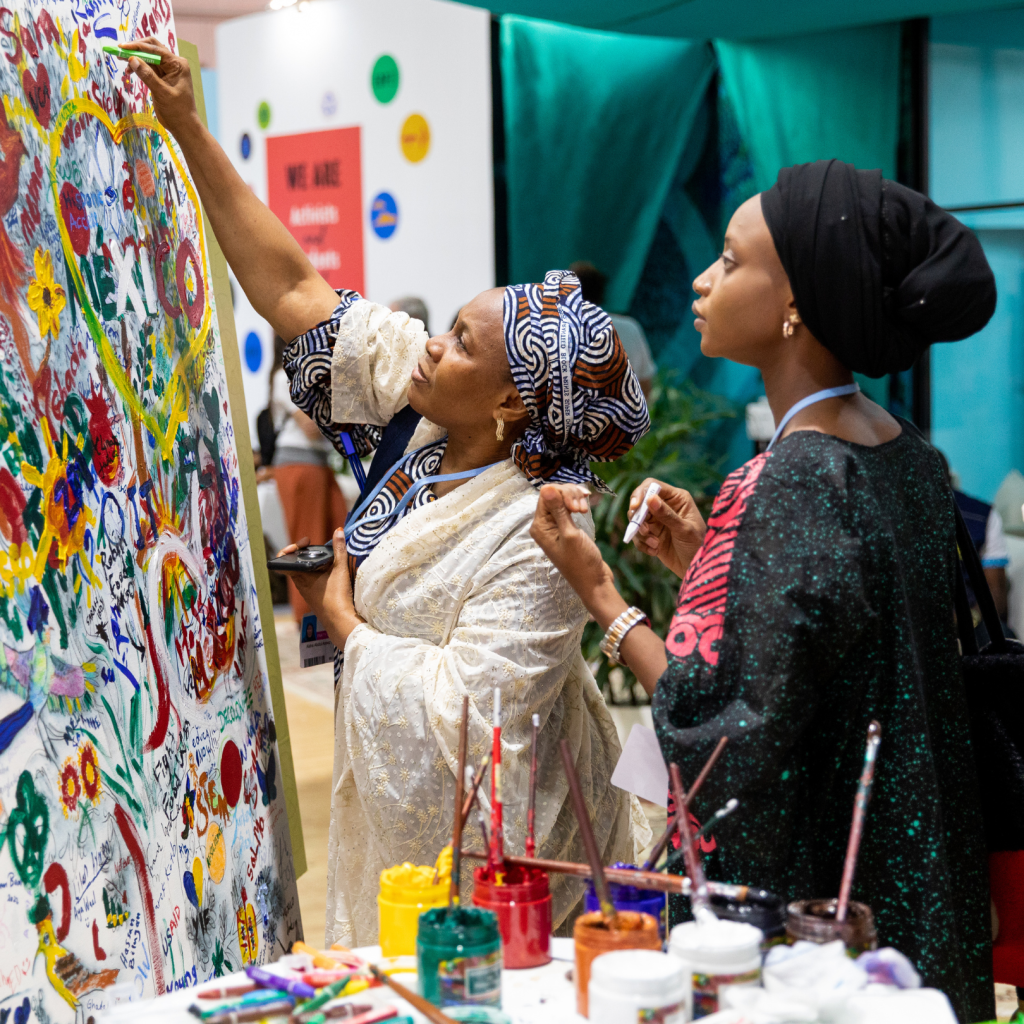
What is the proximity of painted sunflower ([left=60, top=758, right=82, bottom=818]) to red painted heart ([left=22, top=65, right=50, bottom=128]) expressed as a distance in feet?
2.49

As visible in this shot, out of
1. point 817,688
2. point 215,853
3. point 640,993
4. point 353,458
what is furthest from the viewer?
point 353,458

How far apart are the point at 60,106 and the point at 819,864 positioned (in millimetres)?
1293

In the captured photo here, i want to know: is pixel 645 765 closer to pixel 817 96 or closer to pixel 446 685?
pixel 446 685

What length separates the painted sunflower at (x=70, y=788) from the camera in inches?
54.8

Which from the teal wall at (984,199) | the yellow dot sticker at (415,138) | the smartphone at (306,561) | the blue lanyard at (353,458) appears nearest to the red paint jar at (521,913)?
the smartphone at (306,561)

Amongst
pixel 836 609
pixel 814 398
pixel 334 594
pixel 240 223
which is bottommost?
pixel 334 594

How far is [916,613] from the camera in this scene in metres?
1.44

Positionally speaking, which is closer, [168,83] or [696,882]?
[696,882]

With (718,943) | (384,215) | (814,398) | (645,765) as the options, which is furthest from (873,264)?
(384,215)

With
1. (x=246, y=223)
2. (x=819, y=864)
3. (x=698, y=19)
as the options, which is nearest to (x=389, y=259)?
(x=698, y=19)

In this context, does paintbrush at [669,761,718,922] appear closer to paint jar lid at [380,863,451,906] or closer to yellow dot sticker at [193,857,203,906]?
paint jar lid at [380,863,451,906]

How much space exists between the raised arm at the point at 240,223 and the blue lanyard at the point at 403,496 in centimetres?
28

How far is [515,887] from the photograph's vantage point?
1280 mm

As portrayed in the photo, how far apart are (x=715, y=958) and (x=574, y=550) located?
2.20 ft
